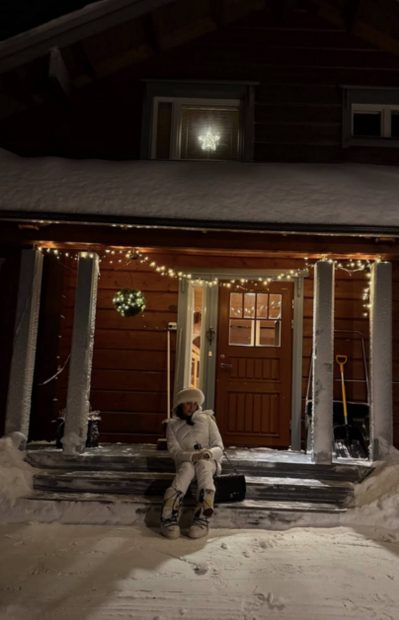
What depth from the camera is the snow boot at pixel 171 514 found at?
14.0 feet

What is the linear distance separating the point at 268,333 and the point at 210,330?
0.86m

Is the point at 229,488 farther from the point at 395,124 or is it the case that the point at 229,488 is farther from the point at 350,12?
the point at 350,12

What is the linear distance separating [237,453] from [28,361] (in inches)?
107

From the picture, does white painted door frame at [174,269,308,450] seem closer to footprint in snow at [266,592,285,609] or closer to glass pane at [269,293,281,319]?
glass pane at [269,293,281,319]

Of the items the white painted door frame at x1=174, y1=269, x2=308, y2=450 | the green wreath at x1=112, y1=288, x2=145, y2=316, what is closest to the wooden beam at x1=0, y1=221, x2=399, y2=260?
the green wreath at x1=112, y1=288, x2=145, y2=316

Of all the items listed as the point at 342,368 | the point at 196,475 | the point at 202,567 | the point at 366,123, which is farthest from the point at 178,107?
the point at 202,567

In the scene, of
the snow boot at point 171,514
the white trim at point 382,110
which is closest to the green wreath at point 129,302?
the snow boot at point 171,514

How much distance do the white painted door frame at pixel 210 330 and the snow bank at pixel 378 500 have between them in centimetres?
193

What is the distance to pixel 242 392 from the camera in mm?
7043

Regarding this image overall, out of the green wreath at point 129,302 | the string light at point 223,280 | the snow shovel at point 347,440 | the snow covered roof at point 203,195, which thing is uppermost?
the snow covered roof at point 203,195

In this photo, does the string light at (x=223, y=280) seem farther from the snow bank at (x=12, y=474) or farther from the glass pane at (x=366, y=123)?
the snow bank at (x=12, y=474)

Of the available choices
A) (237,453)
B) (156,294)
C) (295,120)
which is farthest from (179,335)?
(295,120)

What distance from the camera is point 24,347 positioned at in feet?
18.6

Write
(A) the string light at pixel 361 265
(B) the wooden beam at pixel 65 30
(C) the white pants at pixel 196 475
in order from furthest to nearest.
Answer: (B) the wooden beam at pixel 65 30 → (A) the string light at pixel 361 265 → (C) the white pants at pixel 196 475
